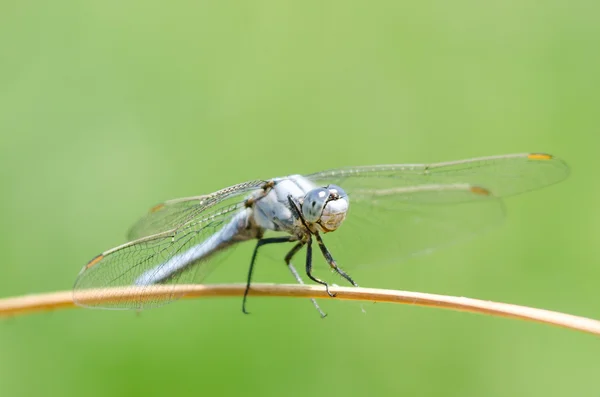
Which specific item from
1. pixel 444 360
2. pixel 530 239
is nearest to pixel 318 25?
pixel 530 239

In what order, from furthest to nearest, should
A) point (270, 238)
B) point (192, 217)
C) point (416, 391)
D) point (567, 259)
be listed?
1. point (567, 259)
2. point (416, 391)
3. point (270, 238)
4. point (192, 217)

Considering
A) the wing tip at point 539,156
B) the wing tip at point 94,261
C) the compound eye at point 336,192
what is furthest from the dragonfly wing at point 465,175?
the wing tip at point 94,261

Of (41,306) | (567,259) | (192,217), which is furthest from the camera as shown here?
(567,259)

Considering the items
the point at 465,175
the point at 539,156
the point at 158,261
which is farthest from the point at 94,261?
the point at 539,156

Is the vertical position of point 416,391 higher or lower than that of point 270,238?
lower

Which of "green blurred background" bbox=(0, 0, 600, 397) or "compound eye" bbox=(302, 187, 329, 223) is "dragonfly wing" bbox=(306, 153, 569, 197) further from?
"green blurred background" bbox=(0, 0, 600, 397)

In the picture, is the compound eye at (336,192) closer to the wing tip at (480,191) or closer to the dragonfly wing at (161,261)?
the dragonfly wing at (161,261)

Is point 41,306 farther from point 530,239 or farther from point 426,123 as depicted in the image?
point 426,123
